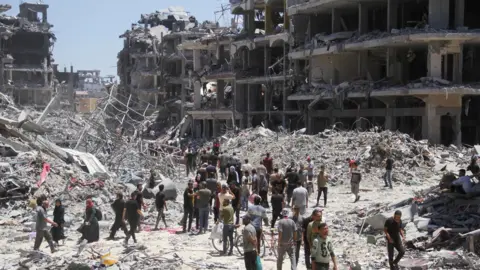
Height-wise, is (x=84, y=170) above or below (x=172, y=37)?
below

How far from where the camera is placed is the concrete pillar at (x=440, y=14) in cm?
3541

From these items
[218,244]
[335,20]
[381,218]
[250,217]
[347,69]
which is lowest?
[218,244]

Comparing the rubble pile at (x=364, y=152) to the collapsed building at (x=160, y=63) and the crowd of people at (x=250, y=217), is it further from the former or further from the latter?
the collapsed building at (x=160, y=63)

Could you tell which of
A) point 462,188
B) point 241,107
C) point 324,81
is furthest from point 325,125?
point 462,188

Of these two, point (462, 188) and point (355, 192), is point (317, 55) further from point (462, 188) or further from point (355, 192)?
point (462, 188)

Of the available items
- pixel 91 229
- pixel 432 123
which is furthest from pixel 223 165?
pixel 91 229

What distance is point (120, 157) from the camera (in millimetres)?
28781

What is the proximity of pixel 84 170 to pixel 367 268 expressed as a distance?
46.3ft

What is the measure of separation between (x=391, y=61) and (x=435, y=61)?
3.32 metres

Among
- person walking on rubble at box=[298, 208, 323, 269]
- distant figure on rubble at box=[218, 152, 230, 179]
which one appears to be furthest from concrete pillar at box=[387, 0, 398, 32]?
person walking on rubble at box=[298, 208, 323, 269]

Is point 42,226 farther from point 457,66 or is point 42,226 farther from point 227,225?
point 457,66

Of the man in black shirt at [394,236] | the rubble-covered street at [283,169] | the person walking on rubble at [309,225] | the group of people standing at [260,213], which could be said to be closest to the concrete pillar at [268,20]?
the rubble-covered street at [283,169]

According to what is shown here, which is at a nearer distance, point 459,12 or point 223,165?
point 223,165

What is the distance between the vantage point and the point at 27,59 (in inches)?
3236
